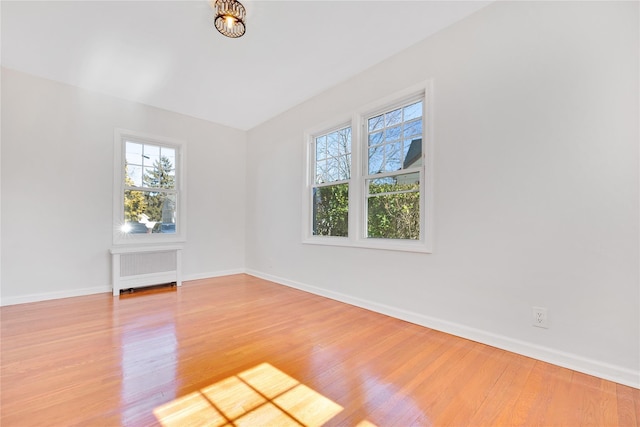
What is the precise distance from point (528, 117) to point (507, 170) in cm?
41

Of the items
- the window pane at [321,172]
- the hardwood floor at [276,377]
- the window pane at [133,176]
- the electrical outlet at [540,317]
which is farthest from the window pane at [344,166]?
the window pane at [133,176]

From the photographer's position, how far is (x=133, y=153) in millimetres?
4102

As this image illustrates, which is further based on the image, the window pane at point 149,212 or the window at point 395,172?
the window pane at point 149,212

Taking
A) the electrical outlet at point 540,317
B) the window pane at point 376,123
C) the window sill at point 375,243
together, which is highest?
the window pane at point 376,123

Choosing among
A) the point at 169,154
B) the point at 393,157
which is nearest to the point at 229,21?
the point at 393,157

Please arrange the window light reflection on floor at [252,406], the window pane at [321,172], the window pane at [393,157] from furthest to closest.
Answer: the window pane at [321,172] < the window pane at [393,157] < the window light reflection on floor at [252,406]

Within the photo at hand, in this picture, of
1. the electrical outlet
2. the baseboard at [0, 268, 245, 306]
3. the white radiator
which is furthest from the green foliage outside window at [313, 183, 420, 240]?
the baseboard at [0, 268, 245, 306]

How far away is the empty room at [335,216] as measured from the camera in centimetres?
164

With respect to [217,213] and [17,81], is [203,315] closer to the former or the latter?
[217,213]

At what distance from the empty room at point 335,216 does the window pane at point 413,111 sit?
0.16 ft

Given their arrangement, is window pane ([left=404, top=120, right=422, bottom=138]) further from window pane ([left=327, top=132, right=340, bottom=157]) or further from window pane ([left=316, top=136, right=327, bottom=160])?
window pane ([left=316, top=136, right=327, bottom=160])

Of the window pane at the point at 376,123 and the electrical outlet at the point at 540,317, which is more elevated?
the window pane at the point at 376,123

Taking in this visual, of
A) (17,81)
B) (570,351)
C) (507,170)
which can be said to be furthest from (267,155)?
(570,351)

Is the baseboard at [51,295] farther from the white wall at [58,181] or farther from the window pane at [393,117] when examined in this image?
the window pane at [393,117]
